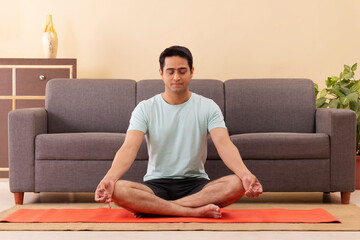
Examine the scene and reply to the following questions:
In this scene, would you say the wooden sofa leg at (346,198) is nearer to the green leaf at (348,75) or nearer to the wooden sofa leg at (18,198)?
the green leaf at (348,75)

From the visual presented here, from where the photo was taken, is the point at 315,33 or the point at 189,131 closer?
the point at 189,131

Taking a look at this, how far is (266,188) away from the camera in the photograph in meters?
3.34

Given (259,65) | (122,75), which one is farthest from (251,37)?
(122,75)

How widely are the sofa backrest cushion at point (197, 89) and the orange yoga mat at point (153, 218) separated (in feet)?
3.94

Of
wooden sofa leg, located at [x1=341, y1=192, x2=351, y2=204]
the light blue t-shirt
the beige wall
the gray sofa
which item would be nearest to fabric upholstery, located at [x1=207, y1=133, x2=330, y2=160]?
the gray sofa

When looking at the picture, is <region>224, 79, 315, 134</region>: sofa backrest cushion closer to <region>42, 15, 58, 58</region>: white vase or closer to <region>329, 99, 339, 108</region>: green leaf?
<region>329, 99, 339, 108</region>: green leaf

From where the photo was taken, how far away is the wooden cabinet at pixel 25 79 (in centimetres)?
442

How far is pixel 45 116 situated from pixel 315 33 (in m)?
2.57

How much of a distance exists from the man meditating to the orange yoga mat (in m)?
0.06

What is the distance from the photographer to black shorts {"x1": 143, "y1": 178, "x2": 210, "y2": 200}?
8.88 ft

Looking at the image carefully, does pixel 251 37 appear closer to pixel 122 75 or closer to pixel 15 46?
pixel 122 75

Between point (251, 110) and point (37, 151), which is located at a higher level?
point (251, 110)

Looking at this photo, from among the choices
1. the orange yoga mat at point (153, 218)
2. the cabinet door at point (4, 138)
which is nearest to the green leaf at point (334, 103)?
the orange yoga mat at point (153, 218)

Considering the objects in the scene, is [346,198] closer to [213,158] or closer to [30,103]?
[213,158]
